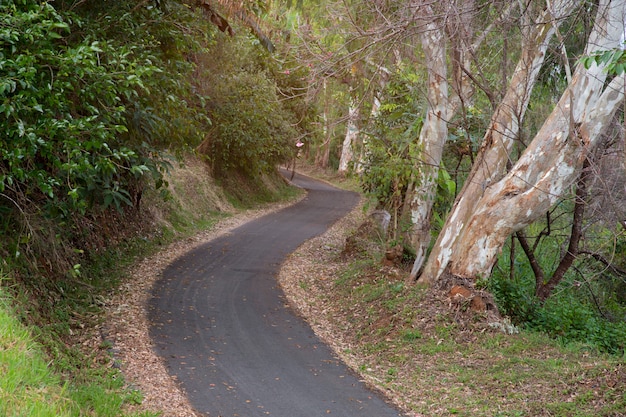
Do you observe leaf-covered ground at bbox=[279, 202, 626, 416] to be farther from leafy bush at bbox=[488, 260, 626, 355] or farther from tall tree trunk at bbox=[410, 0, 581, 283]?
leafy bush at bbox=[488, 260, 626, 355]

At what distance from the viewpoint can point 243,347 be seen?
31.9 feet

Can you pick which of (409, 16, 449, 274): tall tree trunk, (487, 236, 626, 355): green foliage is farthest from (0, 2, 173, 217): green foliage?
(487, 236, 626, 355): green foliage

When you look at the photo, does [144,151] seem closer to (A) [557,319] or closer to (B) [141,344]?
(B) [141,344]

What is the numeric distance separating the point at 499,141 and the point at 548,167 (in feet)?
4.66

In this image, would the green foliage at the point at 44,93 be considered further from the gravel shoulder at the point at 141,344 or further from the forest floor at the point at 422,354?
the forest floor at the point at 422,354

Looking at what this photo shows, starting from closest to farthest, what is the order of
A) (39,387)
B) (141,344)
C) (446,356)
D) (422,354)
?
1. (39,387)
2. (141,344)
3. (446,356)
4. (422,354)

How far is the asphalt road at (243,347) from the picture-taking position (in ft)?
25.3

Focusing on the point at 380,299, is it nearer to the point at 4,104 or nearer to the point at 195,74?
the point at 4,104

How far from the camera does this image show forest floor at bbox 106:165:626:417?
770 cm

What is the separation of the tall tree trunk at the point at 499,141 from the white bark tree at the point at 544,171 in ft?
0.11

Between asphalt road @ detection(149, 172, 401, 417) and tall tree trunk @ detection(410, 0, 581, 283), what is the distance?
9.35 feet

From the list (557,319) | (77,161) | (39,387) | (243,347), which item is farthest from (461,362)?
(77,161)

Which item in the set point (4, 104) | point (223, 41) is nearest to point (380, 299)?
point (4, 104)

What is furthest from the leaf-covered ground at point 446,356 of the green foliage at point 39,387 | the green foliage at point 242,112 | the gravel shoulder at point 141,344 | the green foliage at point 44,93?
the green foliage at point 242,112
